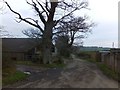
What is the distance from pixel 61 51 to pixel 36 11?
98.9 ft

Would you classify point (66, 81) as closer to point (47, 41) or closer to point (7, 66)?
point (7, 66)

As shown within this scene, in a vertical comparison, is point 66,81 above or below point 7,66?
below

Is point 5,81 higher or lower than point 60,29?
lower

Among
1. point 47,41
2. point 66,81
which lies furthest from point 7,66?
point 47,41

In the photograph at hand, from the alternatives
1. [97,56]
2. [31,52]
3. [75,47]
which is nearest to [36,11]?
[31,52]

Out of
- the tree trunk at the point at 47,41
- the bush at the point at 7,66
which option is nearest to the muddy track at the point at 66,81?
the bush at the point at 7,66

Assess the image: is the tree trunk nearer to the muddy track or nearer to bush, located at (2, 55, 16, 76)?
the muddy track

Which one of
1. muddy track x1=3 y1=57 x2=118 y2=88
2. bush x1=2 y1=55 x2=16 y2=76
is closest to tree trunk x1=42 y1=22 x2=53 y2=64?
muddy track x1=3 y1=57 x2=118 y2=88

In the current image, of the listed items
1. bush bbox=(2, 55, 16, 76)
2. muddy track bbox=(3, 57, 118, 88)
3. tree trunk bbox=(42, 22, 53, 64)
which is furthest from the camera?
tree trunk bbox=(42, 22, 53, 64)

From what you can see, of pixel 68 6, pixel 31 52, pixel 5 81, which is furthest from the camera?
pixel 31 52

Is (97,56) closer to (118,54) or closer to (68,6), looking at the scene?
(68,6)

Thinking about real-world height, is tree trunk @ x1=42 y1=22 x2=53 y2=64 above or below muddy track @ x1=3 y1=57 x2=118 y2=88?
above

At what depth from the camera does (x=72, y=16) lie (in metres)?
42.4

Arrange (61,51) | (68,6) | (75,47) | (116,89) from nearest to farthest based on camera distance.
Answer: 1. (116,89)
2. (68,6)
3. (61,51)
4. (75,47)
